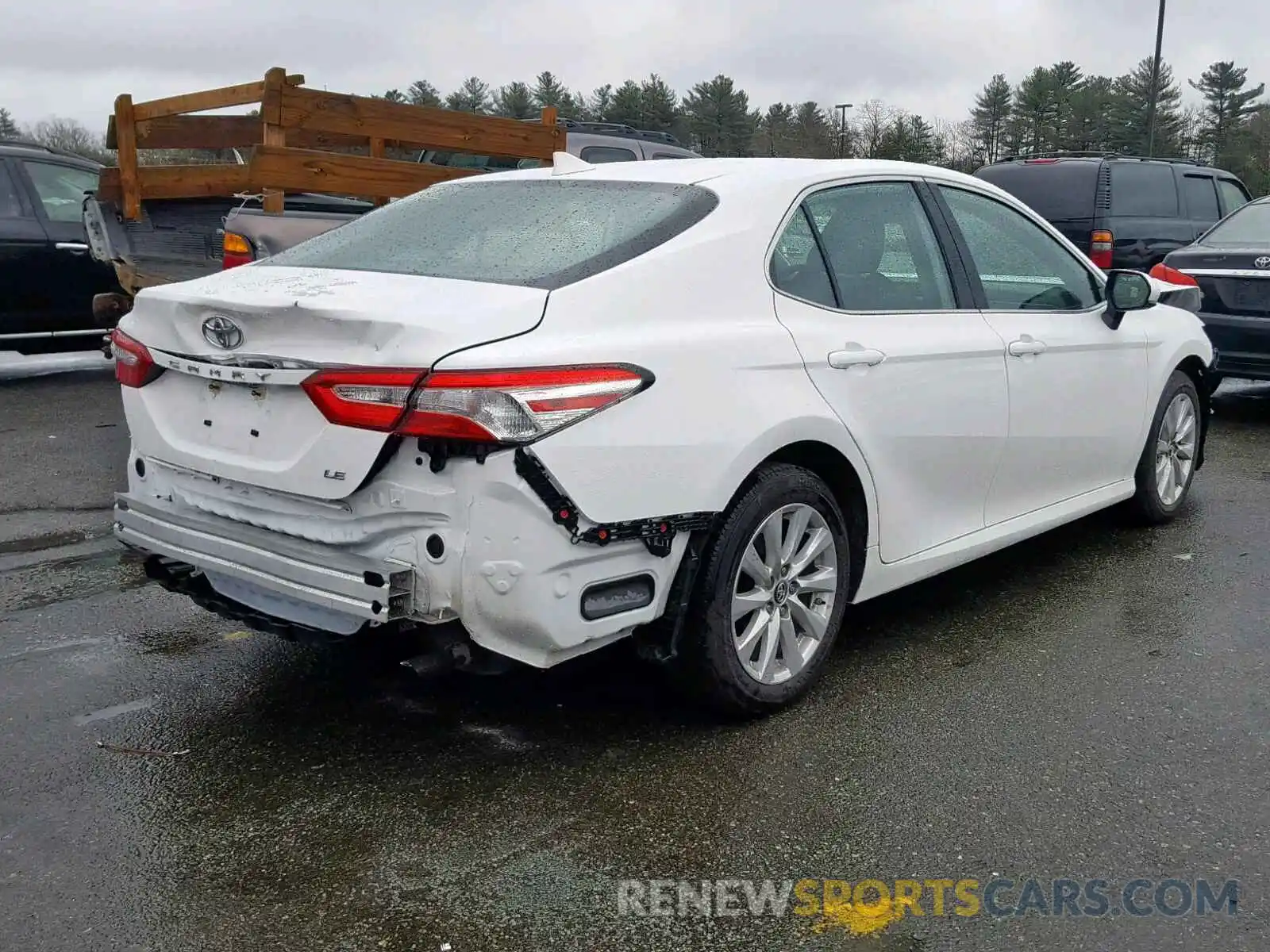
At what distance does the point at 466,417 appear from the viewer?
2820 mm

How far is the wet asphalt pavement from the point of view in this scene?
8.56ft

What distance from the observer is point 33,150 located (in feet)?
31.9

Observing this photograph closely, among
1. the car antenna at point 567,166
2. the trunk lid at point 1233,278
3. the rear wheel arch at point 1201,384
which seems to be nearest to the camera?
the car antenna at point 567,166

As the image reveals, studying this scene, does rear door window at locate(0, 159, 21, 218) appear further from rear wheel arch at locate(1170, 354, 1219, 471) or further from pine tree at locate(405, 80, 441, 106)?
pine tree at locate(405, 80, 441, 106)

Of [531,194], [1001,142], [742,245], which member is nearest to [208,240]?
[531,194]

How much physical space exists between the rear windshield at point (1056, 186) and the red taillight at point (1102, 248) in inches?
9.2

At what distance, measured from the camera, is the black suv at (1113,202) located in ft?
36.7

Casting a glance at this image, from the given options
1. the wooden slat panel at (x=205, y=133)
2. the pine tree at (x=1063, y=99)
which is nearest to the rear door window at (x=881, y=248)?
the wooden slat panel at (x=205, y=133)

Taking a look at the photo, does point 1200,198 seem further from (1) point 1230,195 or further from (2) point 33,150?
(2) point 33,150

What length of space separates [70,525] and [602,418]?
3679mm

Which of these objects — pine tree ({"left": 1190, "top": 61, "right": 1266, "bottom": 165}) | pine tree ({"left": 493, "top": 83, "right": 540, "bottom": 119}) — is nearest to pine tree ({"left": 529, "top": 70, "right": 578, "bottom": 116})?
pine tree ({"left": 493, "top": 83, "right": 540, "bottom": 119})

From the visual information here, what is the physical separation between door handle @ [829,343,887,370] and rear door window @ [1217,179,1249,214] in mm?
10158

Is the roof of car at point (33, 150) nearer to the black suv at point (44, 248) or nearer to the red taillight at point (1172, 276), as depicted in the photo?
the black suv at point (44, 248)

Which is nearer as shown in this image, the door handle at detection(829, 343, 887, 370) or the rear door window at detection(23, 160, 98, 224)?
the door handle at detection(829, 343, 887, 370)
